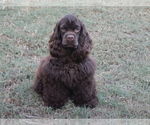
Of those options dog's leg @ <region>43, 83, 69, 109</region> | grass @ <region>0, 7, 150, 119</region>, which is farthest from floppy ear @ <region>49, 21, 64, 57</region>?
A: grass @ <region>0, 7, 150, 119</region>

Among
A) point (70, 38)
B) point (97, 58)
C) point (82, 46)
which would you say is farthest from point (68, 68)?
point (97, 58)

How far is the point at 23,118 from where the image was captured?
3.51 metres

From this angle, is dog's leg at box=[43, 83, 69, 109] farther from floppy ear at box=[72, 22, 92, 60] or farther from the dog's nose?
the dog's nose

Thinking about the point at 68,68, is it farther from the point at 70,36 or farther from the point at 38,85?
the point at 38,85

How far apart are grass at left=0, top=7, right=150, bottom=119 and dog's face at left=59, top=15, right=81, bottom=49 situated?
0.99 metres

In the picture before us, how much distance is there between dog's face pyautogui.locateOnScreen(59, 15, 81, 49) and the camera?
10.4ft

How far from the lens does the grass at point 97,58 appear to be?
3670 mm

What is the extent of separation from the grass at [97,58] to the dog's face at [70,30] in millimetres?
990

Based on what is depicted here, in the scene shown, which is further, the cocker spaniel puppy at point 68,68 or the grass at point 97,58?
the grass at point 97,58

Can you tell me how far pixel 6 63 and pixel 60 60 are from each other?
1.68 meters

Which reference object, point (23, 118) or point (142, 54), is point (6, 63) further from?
point (142, 54)

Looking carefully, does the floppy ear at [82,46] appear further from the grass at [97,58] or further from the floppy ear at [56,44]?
the grass at [97,58]

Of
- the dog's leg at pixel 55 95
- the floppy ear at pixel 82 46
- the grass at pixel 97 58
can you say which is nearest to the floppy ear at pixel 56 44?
the floppy ear at pixel 82 46

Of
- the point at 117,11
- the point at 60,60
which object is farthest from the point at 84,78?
the point at 117,11
